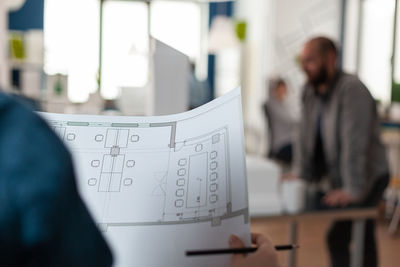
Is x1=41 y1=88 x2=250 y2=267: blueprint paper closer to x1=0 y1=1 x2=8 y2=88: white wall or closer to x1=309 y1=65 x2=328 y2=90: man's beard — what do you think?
x1=309 y1=65 x2=328 y2=90: man's beard

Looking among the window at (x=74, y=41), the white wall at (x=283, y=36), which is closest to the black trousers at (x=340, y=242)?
the white wall at (x=283, y=36)

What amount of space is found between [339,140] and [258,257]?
176cm

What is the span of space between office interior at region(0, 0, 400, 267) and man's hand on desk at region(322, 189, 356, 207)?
5.49ft

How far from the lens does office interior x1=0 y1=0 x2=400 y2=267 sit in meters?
4.66

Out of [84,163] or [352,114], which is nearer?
[84,163]

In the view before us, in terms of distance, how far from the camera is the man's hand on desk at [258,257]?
0.69 metres

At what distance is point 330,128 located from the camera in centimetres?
236

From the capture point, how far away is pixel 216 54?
365 inches

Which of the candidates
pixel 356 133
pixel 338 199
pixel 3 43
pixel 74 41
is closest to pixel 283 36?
pixel 74 41

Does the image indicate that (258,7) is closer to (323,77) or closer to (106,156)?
(323,77)

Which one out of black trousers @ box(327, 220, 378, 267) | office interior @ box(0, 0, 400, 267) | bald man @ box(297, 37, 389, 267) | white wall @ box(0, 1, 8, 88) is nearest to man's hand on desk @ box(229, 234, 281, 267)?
bald man @ box(297, 37, 389, 267)

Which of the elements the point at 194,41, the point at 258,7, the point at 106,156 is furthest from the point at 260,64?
the point at 106,156

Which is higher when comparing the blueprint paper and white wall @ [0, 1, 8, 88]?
white wall @ [0, 1, 8, 88]

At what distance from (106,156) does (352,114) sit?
1619 mm
